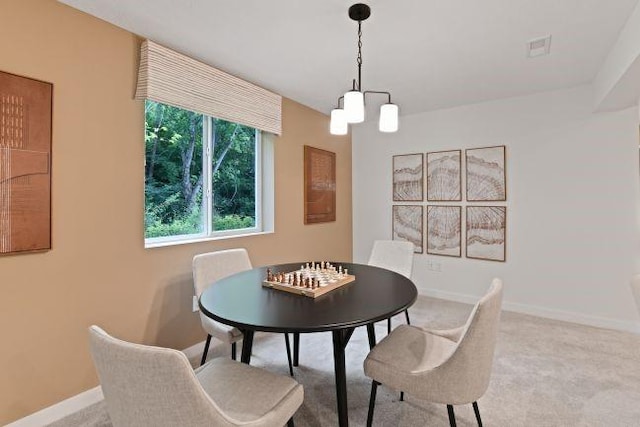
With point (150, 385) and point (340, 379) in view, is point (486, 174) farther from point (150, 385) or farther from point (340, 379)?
point (150, 385)

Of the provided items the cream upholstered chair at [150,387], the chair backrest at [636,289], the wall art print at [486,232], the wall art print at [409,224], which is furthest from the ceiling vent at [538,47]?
the cream upholstered chair at [150,387]

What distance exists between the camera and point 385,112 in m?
1.98

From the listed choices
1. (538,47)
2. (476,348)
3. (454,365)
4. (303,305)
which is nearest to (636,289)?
(476,348)

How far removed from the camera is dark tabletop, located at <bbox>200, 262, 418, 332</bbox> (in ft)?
4.23

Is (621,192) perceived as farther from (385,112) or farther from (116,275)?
(116,275)

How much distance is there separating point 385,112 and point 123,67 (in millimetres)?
1715

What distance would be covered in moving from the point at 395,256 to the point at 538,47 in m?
1.93

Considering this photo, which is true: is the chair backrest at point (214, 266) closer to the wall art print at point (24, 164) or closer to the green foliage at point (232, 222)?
the green foliage at point (232, 222)

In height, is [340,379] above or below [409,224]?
below

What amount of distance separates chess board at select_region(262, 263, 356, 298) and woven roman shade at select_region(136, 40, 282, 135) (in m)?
1.46

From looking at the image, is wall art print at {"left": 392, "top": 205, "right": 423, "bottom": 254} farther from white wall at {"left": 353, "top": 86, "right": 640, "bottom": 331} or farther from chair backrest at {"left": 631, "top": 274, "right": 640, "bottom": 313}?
chair backrest at {"left": 631, "top": 274, "right": 640, "bottom": 313}

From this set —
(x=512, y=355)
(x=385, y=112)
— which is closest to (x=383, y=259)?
(x=512, y=355)

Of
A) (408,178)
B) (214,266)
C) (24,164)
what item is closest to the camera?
(24,164)

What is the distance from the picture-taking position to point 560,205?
331 centimetres
